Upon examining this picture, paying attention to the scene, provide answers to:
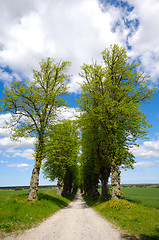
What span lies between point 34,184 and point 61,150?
10.9 meters

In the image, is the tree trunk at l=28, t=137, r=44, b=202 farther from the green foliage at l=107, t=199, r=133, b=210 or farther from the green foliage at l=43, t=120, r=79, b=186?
the green foliage at l=107, t=199, r=133, b=210

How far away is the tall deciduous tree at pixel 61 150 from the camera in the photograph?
18.0m

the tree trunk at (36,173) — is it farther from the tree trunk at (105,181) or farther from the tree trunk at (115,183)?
the tree trunk at (105,181)

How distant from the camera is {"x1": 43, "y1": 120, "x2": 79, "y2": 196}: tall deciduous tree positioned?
59.1 ft

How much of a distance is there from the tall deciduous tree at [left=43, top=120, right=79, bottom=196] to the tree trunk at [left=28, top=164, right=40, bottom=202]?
8.36 ft

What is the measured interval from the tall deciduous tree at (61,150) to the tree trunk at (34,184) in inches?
100

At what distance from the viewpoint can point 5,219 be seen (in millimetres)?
9562

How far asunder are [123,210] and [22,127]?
13.4 metres

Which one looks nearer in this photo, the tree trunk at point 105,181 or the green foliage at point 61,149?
the green foliage at point 61,149

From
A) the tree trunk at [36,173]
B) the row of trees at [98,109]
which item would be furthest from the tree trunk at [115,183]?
the tree trunk at [36,173]

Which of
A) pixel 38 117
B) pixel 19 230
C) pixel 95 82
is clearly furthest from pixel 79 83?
pixel 19 230

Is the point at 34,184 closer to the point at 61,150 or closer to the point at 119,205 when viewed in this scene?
the point at 119,205

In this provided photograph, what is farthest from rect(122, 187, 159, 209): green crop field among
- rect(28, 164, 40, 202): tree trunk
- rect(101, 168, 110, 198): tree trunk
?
rect(28, 164, 40, 202): tree trunk

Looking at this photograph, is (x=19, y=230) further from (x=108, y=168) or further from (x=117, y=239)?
(x=108, y=168)
